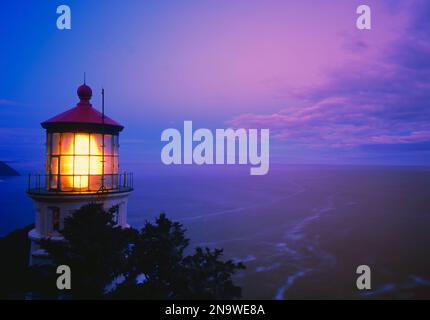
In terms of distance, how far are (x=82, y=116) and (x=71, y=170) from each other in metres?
1.42

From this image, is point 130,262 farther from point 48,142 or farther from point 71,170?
point 48,142

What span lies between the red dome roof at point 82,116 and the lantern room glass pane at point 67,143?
0.32 meters

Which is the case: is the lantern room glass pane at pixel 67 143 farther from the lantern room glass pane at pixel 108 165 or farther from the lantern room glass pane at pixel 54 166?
the lantern room glass pane at pixel 108 165

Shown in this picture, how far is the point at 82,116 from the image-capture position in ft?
30.0

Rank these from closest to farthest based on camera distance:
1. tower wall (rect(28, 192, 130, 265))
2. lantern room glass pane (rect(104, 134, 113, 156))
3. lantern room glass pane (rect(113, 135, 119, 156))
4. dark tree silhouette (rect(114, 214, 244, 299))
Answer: dark tree silhouette (rect(114, 214, 244, 299)) → tower wall (rect(28, 192, 130, 265)) → lantern room glass pane (rect(104, 134, 113, 156)) → lantern room glass pane (rect(113, 135, 119, 156))

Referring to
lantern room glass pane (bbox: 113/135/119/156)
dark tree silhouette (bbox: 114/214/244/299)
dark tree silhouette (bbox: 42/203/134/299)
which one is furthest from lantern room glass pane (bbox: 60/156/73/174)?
dark tree silhouette (bbox: 114/214/244/299)

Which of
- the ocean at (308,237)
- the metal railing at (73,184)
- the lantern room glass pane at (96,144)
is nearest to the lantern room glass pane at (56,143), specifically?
the metal railing at (73,184)

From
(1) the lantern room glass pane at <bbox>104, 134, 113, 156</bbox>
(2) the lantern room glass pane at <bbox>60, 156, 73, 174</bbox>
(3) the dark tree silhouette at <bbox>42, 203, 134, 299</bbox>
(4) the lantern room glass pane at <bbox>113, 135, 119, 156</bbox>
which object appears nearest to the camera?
(3) the dark tree silhouette at <bbox>42, 203, 134, 299</bbox>

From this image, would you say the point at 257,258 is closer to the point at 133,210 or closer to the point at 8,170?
the point at 133,210

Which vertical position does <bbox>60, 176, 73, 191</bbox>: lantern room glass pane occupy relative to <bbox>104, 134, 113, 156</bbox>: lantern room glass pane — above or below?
below

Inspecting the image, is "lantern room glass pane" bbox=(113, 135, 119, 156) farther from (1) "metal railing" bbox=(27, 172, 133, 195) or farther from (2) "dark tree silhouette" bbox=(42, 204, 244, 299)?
(2) "dark tree silhouette" bbox=(42, 204, 244, 299)

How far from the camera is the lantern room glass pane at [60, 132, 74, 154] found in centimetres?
907

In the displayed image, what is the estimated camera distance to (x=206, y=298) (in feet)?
24.8

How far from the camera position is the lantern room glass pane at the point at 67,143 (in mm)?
9070
